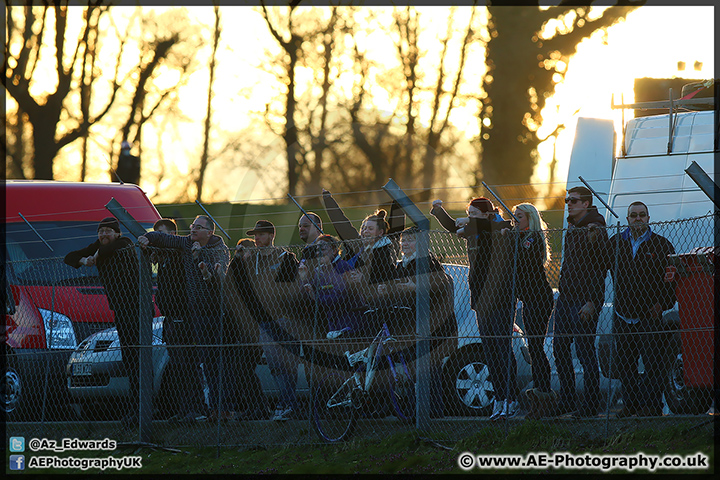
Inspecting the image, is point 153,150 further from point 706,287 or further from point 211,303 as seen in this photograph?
point 706,287

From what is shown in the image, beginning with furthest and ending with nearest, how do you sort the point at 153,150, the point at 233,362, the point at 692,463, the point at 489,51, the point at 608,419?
1. the point at 153,150
2. the point at 489,51
3. the point at 233,362
4. the point at 608,419
5. the point at 692,463

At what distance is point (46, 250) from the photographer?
1173cm

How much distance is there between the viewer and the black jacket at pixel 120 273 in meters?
9.10

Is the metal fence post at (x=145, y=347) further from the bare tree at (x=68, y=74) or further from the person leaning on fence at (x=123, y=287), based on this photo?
the bare tree at (x=68, y=74)

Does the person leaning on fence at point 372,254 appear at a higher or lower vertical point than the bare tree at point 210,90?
lower

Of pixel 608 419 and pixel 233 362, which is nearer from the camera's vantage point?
pixel 608 419

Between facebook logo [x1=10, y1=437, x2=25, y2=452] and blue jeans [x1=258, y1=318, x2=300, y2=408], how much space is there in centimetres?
239

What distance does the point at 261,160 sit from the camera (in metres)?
19.9

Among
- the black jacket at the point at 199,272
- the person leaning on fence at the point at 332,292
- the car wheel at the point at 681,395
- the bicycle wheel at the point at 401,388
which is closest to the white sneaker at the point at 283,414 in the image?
the person leaning on fence at the point at 332,292

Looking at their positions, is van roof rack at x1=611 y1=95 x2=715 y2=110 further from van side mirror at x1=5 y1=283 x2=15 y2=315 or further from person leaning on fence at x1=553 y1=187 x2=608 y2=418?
van side mirror at x1=5 y1=283 x2=15 y2=315

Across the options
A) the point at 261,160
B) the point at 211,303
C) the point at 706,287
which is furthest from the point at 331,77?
the point at 706,287

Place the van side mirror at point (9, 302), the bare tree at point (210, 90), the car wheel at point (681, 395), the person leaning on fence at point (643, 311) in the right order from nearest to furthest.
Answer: the car wheel at point (681, 395)
the person leaning on fence at point (643, 311)
the van side mirror at point (9, 302)
the bare tree at point (210, 90)

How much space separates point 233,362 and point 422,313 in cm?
176

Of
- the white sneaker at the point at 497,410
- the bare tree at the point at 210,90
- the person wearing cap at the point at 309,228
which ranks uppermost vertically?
the bare tree at the point at 210,90
